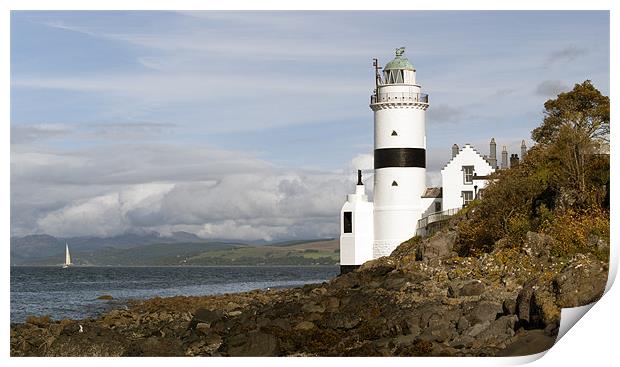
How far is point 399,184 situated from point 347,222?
6.48ft

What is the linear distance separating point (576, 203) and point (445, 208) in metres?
9.07

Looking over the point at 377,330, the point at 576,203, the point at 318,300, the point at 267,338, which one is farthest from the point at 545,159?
the point at 267,338

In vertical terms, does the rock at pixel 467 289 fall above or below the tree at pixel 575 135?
below

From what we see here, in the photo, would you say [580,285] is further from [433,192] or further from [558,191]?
[433,192]

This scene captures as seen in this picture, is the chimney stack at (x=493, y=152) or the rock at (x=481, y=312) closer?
the rock at (x=481, y=312)

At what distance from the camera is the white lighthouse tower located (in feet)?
98.0


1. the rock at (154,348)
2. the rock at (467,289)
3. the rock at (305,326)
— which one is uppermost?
the rock at (467,289)

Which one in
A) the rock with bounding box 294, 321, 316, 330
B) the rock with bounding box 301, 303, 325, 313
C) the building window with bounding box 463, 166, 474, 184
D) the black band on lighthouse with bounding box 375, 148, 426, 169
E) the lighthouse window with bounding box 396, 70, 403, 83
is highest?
the lighthouse window with bounding box 396, 70, 403, 83

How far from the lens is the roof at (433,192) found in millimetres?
30281

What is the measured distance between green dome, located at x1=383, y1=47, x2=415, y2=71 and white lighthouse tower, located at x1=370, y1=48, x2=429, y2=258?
942mm

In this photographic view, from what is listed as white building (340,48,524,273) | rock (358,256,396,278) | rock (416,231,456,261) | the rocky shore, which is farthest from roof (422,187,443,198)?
the rocky shore

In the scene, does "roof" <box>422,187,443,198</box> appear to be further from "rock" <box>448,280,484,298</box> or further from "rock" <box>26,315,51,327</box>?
"rock" <box>26,315,51,327</box>

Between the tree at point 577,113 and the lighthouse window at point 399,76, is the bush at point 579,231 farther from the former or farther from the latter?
the lighthouse window at point 399,76

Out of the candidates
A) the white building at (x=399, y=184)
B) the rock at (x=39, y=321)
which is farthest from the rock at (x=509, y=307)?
the white building at (x=399, y=184)
